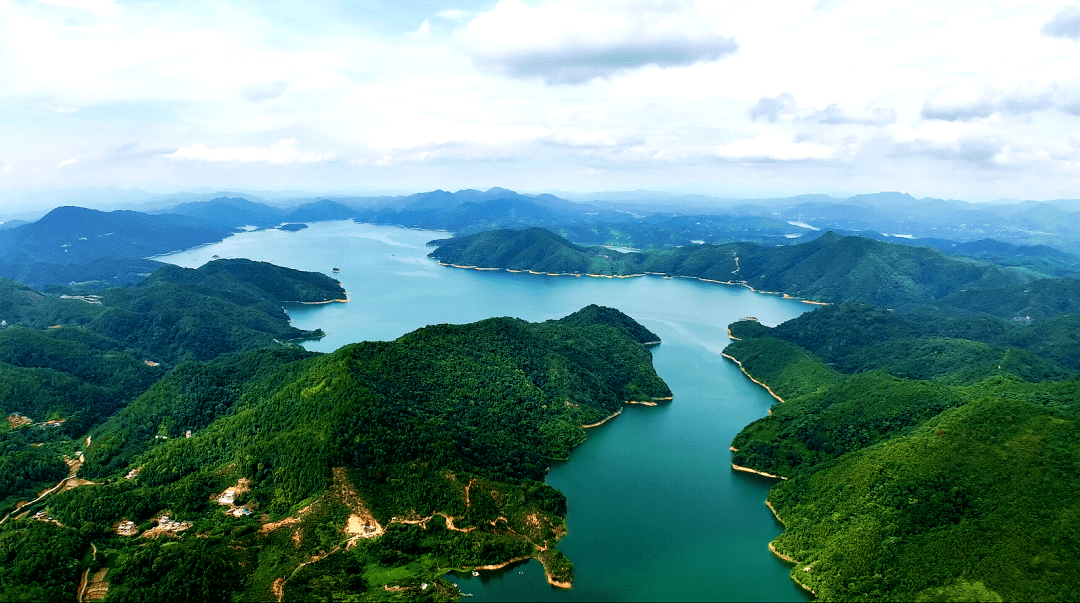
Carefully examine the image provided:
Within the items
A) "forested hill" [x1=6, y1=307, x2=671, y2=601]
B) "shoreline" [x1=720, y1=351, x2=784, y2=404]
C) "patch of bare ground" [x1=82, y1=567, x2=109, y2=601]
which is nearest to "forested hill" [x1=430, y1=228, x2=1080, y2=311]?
"shoreline" [x1=720, y1=351, x2=784, y2=404]

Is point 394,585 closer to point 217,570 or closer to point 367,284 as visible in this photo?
point 217,570

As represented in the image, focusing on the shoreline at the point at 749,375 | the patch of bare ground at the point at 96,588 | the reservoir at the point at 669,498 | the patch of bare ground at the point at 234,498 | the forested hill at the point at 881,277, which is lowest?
the reservoir at the point at 669,498

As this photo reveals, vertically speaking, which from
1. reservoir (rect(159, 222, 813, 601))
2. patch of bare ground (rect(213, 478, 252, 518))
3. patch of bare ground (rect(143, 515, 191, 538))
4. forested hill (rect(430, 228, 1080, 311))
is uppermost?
forested hill (rect(430, 228, 1080, 311))

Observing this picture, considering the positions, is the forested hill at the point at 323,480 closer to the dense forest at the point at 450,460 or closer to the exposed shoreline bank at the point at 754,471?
the dense forest at the point at 450,460

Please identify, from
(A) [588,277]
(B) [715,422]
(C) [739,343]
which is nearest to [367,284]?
(A) [588,277]

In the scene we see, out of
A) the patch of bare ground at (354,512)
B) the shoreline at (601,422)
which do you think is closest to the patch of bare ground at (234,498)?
the patch of bare ground at (354,512)

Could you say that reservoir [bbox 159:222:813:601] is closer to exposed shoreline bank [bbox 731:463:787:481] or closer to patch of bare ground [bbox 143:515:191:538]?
exposed shoreline bank [bbox 731:463:787:481]

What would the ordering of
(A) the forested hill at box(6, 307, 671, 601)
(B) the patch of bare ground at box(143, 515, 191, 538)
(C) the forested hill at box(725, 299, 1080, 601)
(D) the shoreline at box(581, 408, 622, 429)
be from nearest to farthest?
(C) the forested hill at box(725, 299, 1080, 601), (A) the forested hill at box(6, 307, 671, 601), (B) the patch of bare ground at box(143, 515, 191, 538), (D) the shoreline at box(581, 408, 622, 429)
